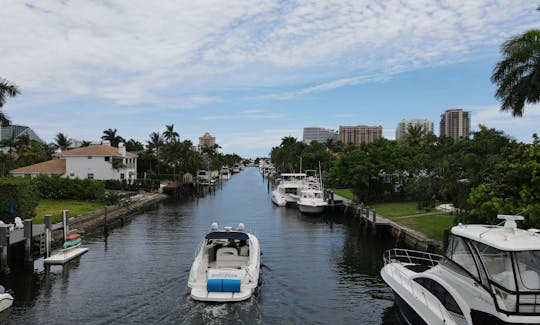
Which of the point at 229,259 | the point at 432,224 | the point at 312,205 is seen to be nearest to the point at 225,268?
the point at 229,259

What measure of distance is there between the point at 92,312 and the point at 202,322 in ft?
15.7

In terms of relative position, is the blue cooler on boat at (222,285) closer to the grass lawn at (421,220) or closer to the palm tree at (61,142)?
the grass lawn at (421,220)

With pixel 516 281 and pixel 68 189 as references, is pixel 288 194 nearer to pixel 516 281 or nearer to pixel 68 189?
pixel 68 189

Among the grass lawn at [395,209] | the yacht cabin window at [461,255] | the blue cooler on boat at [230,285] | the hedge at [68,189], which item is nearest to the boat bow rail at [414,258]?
the yacht cabin window at [461,255]

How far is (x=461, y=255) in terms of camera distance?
12898mm

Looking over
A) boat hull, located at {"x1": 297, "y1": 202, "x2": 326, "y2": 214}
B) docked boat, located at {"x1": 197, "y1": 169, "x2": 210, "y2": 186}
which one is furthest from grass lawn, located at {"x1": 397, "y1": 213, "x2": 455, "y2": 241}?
docked boat, located at {"x1": 197, "y1": 169, "x2": 210, "y2": 186}

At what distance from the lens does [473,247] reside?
12.2 meters

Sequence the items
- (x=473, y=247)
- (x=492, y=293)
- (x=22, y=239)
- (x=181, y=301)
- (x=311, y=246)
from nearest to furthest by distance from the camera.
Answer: (x=492, y=293)
(x=473, y=247)
(x=181, y=301)
(x=22, y=239)
(x=311, y=246)

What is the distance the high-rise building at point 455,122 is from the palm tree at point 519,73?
12921cm

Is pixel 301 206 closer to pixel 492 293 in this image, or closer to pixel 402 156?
pixel 402 156

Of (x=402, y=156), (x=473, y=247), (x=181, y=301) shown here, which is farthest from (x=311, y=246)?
(x=402, y=156)

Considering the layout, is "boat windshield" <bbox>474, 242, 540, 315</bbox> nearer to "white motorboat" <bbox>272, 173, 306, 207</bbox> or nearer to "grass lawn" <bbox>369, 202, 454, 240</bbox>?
"grass lawn" <bbox>369, 202, 454, 240</bbox>

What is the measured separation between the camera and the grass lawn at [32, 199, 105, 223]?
3634 centimetres

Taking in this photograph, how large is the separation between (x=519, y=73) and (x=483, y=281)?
18.5m
